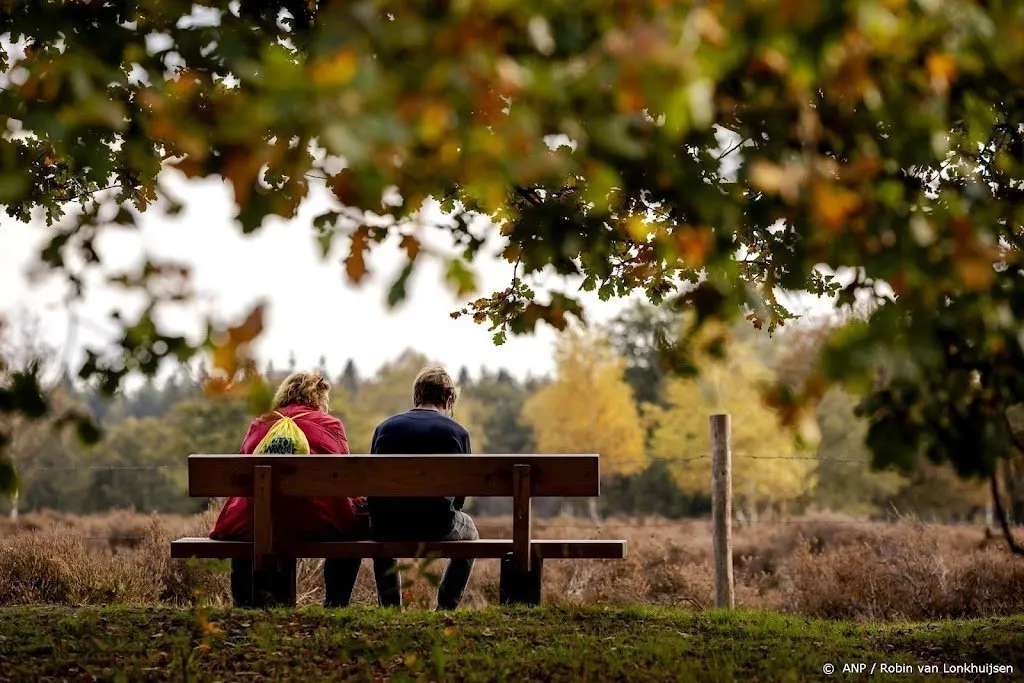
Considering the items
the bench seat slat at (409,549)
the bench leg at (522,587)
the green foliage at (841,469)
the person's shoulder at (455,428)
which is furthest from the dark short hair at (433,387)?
the green foliage at (841,469)

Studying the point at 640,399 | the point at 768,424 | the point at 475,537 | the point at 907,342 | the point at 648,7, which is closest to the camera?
the point at 648,7

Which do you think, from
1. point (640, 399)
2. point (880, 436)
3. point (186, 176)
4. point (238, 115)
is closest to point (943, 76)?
point (880, 436)

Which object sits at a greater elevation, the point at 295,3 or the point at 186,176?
the point at 295,3

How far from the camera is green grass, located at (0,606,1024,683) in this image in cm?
399

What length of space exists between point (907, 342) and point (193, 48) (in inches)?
91.8

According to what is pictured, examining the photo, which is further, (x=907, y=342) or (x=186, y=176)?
(x=186, y=176)

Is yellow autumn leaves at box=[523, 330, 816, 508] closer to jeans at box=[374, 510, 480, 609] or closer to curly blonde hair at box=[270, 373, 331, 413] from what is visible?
jeans at box=[374, 510, 480, 609]

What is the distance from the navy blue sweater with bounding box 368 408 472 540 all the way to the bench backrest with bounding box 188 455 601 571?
37 centimetres

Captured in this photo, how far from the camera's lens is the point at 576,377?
35.2m

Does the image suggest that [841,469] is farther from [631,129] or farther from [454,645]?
[631,129]

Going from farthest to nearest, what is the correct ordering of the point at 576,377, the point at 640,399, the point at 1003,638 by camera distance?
the point at 640,399
the point at 576,377
the point at 1003,638

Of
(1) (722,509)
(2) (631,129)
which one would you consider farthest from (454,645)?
(1) (722,509)

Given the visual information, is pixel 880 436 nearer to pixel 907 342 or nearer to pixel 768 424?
pixel 907 342

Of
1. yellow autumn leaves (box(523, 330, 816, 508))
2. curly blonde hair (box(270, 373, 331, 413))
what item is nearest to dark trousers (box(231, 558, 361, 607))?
curly blonde hair (box(270, 373, 331, 413))
